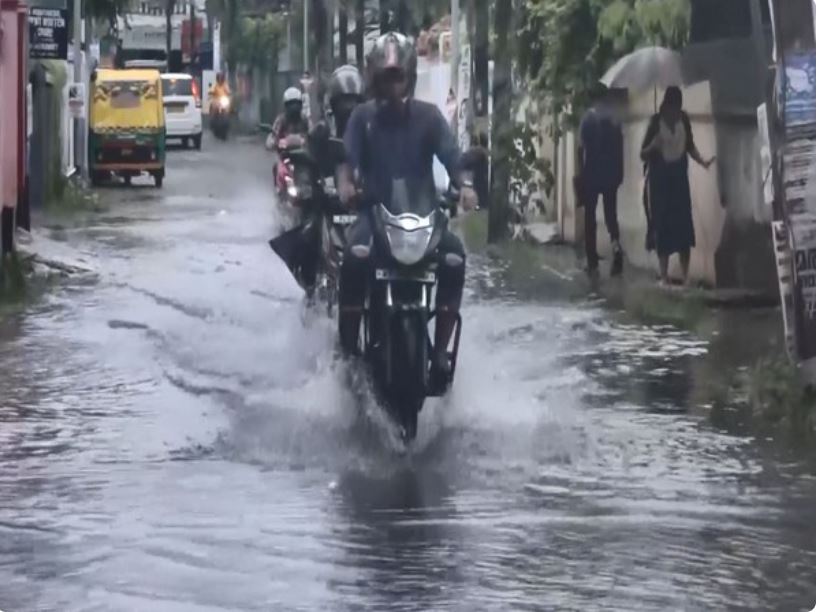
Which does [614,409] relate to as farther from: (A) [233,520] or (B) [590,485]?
(A) [233,520]

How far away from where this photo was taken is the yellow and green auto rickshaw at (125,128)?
21.0m

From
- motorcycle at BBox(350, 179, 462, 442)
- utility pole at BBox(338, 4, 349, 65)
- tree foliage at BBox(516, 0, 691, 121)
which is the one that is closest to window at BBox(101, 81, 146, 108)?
tree foliage at BBox(516, 0, 691, 121)

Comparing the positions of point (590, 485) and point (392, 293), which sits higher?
point (392, 293)

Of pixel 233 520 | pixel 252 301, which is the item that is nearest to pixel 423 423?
pixel 233 520

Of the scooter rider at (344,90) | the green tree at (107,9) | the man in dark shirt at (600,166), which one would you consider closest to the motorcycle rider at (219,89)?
the scooter rider at (344,90)

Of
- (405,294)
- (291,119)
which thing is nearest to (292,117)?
(291,119)

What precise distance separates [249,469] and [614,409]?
1.97 m

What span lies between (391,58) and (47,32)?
794 centimetres

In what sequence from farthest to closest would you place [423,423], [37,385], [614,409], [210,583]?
[37,385], [614,409], [423,423], [210,583]

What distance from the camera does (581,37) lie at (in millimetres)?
13234

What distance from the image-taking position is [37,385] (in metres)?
9.97

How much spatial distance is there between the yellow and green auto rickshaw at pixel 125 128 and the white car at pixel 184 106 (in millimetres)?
1393

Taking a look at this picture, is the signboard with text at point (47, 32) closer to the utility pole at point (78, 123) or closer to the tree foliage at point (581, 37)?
the utility pole at point (78, 123)

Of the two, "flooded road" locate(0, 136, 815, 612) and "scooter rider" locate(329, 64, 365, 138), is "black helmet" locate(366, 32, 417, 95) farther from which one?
"scooter rider" locate(329, 64, 365, 138)
